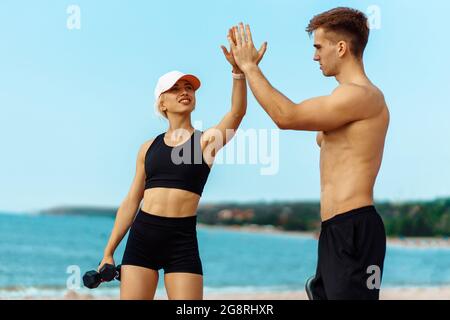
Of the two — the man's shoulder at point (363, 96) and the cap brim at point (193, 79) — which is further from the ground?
the cap brim at point (193, 79)

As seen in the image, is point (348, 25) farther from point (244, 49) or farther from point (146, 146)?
point (146, 146)

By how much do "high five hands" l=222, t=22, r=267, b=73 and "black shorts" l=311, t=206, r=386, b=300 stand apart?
86 cm

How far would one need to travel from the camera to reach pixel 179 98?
14.3ft

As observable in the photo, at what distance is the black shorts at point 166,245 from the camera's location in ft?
13.6

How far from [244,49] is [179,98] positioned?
2.76 ft

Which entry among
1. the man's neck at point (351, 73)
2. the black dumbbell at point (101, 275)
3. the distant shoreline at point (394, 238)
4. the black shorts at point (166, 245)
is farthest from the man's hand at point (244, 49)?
the distant shoreline at point (394, 238)

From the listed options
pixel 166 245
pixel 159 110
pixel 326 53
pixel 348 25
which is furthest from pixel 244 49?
pixel 166 245

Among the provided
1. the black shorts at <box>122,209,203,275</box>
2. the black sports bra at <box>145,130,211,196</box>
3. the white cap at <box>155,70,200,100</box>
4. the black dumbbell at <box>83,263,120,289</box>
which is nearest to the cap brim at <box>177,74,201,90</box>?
the white cap at <box>155,70,200,100</box>

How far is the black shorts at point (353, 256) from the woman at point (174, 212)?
91cm

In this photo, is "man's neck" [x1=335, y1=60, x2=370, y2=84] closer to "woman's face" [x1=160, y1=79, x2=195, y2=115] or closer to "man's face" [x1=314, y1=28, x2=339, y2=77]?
"man's face" [x1=314, y1=28, x2=339, y2=77]

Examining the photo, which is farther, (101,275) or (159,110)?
(159,110)

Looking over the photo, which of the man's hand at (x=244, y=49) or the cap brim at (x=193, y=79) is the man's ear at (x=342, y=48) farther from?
the cap brim at (x=193, y=79)
